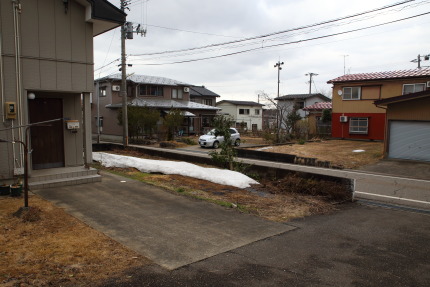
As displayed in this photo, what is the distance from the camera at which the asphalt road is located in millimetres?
3918

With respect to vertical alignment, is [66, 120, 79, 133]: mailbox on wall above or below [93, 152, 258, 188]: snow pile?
above

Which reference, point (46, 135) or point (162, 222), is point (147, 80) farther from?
point (162, 222)

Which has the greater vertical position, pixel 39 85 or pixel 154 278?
pixel 39 85

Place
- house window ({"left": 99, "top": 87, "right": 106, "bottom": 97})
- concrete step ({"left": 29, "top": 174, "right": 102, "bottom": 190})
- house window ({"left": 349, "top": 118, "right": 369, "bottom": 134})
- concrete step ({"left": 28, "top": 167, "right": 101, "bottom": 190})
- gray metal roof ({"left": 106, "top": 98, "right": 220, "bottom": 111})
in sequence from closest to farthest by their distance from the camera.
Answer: concrete step ({"left": 29, "top": 174, "right": 102, "bottom": 190})
concrete step ({"left": 28, "top": 167, "right": 101, "bottom": 190})
house window ({"left": 349, "top": 118, "right": 369, "bottom": 134})
gray metal roof ({"left": 106, "top": 98, "right": 220, "bottom": 111})
house window ({"left": 99, "top": 87, "right": 106, "bottom": 97})

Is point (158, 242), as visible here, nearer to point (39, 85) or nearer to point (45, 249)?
point (45, 249)

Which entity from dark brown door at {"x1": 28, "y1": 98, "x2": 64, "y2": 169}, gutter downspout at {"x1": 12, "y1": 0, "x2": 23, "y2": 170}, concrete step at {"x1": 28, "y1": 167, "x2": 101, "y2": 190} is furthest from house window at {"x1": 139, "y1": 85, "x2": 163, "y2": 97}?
gutter downspout at {"x1": 12, "y1": 0, "x2": 23, "y2": 170}

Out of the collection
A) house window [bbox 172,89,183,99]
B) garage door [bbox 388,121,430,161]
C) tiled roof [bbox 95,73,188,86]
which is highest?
tiled roof [bbox 95,73,188,86]

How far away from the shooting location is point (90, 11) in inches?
357

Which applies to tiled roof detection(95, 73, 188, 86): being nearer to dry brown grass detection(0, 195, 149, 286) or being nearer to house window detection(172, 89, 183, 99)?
house window detection(172, 89, 183, 99)

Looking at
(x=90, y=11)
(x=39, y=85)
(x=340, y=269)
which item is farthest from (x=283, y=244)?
(x=90, y=11)

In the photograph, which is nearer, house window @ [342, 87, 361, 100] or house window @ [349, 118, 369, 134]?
house window @ [349, 118, 369, 134]

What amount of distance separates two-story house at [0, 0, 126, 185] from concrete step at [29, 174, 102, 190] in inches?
10.3

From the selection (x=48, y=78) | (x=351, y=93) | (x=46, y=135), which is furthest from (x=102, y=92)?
(x=48, y=78)

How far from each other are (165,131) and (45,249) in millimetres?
24457
